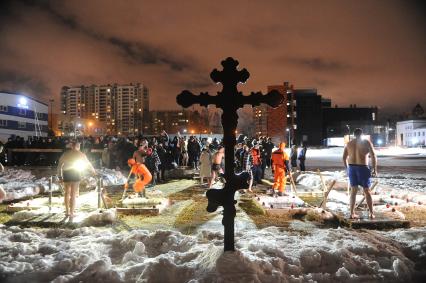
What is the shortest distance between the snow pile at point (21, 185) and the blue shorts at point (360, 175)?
34.1 ft

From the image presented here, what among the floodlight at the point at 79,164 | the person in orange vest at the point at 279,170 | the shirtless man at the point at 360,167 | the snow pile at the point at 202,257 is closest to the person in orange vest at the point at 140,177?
the floodlight at the point at 79,164

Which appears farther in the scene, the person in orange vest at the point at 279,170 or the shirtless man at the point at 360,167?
the person in orange vest at the point at 279,170

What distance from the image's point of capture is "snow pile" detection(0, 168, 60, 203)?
44.9ft

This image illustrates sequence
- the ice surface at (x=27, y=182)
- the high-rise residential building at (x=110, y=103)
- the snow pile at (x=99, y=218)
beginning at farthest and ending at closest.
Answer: the high-rise residential building at (x=110, y=103), the ice surface at (x=27, y=182), the snow pile at (x=99, y=218)

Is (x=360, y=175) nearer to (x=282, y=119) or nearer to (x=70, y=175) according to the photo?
(x=70, y=175)

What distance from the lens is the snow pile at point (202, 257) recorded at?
5297 millimetres

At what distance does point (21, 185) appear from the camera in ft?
50.0

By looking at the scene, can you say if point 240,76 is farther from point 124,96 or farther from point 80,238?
point 124,96

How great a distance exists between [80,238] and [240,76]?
4512 millimetres

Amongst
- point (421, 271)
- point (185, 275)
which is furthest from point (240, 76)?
point (421, 271)

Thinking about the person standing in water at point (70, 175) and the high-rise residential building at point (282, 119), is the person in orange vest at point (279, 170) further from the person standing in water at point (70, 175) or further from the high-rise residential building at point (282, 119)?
the high-rise residential building at point (282, 119)

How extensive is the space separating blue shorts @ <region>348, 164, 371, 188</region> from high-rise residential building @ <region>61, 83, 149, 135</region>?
138962 millimetres

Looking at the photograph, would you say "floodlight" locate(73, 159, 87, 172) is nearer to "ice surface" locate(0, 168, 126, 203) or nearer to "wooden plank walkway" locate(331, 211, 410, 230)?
"ice surface" locate(0, 168, 126, 203)

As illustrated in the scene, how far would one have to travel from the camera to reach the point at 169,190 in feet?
52.5
